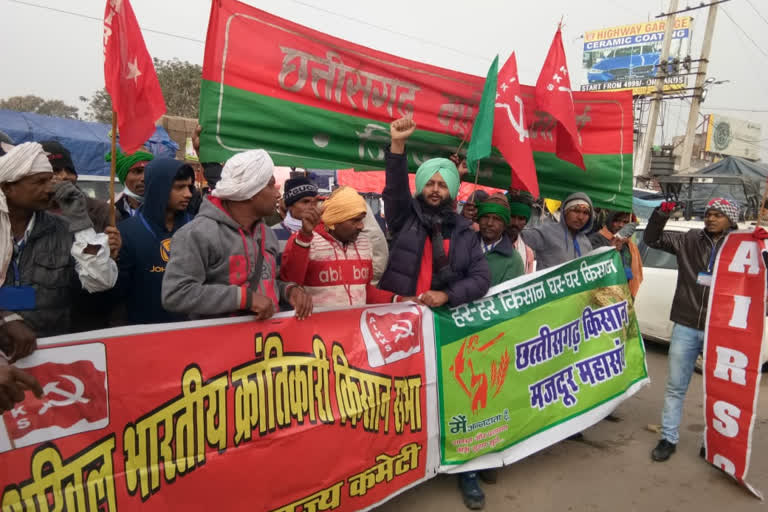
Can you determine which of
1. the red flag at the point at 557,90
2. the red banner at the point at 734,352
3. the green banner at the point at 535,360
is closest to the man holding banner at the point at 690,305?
the red banner at the point at 734,352

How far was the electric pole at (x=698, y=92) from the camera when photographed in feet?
81.3

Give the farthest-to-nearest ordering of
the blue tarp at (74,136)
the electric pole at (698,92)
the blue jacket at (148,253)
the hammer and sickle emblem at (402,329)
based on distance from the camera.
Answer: the electric pole at (698,92)
the blue tarp at (74,136)
the hammer and sickle emblem at (402,329)
the blue jacket at (148,253)

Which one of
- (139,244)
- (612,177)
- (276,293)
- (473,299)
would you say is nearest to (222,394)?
(276,293)

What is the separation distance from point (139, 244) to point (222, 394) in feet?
2.99

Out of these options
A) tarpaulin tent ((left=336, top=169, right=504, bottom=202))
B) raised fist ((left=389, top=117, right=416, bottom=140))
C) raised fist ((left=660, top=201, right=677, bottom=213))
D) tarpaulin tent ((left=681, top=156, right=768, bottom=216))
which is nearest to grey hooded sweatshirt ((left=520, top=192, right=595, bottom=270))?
raised fist ((left=660, top=201, right=677, bottom=213))

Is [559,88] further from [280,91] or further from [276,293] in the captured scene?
[276,293]

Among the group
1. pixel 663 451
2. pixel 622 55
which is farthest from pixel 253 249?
pixel 622 55

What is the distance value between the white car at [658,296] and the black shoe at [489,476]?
13.8 feet

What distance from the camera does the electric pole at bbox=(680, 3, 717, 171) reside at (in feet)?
81.3

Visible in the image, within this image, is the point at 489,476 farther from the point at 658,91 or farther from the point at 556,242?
the point at 658,91

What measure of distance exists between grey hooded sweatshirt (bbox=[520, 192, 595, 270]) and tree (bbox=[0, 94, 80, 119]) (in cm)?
4363

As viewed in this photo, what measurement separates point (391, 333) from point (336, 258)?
1.69 feet

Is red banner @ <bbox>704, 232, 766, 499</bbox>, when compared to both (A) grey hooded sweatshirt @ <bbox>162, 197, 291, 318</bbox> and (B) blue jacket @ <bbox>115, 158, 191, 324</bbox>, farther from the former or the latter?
(B) blue jacket @ <bbox>115, 158, 191, 324</bbox>

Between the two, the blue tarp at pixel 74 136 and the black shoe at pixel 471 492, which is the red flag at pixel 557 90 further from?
the blue tarp at pixel 74 136
